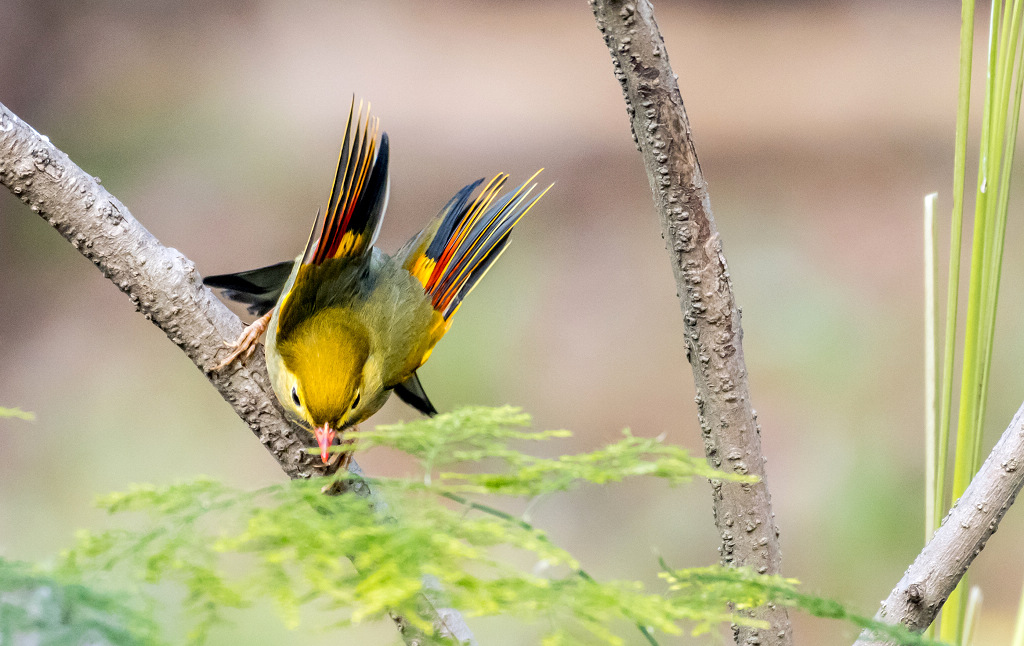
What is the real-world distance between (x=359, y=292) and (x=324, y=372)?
0.13 meters

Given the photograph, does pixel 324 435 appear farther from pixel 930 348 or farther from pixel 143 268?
pixel 930 348

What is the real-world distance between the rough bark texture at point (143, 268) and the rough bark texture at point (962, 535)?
0.51 meters

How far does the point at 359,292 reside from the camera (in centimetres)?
90

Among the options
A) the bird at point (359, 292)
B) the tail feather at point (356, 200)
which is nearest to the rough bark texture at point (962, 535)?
the bird at point (359, 292)

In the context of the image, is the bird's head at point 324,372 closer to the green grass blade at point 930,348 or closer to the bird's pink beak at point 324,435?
the bird's pink beak at point 324,435

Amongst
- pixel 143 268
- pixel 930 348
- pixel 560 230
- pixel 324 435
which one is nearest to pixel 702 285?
pixel 930 348

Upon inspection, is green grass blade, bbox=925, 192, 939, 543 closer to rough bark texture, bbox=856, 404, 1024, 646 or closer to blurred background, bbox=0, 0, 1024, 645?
rough bark texture, bbox=856, 404, 1024, 646

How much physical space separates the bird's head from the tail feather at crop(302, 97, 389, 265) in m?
0.08

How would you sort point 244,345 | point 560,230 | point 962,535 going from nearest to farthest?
1. point 962,535
2. point 244,345
3. point 560,230

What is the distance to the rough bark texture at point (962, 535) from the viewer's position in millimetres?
602

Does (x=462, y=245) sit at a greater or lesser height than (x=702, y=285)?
greater

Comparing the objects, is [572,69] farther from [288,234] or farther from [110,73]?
[110,73]

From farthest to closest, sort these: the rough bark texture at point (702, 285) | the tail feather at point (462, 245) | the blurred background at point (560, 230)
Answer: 1. the blurred background at point (560, 230)
2. the tail feather at point (462, 245)
3. the rough bark texture at point (702, 285)

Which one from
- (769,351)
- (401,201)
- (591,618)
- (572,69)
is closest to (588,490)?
(769,351)
